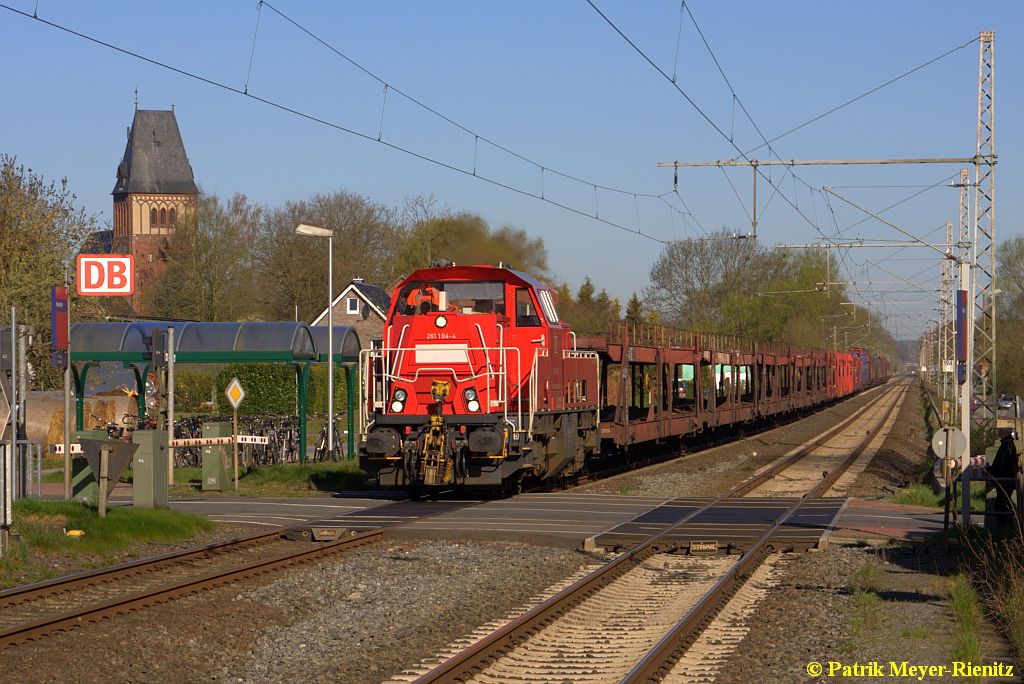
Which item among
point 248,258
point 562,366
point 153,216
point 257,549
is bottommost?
point 257,549

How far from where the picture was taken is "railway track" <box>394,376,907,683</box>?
846 centimetres

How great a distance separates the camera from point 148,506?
17.4m

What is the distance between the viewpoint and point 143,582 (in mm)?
12156

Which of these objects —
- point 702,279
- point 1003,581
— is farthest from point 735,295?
point 1003,581

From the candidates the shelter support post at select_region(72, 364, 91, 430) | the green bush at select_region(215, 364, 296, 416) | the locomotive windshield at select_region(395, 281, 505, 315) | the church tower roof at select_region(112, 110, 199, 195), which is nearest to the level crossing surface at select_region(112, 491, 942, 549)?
the locomotive windshield at select_region(395, 281, 505, 315)

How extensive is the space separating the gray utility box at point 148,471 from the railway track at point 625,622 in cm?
724

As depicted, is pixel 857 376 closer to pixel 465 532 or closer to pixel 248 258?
pixel 248 258

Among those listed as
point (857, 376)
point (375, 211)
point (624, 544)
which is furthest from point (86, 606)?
point (857, 376)

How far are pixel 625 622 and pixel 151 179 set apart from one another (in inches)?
5424

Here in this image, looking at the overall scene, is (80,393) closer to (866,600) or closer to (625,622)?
(625,622)

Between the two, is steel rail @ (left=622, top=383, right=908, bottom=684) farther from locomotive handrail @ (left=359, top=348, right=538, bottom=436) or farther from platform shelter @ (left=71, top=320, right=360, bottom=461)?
platform shelter @ (left=71, top=320, right=360, bottom=461)

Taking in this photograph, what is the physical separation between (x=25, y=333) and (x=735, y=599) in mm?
11842

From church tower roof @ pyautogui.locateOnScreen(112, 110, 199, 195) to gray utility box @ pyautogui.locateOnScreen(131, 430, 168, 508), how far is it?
415ft

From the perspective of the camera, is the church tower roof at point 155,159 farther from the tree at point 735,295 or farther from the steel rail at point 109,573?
the steel rail at point 109,573
